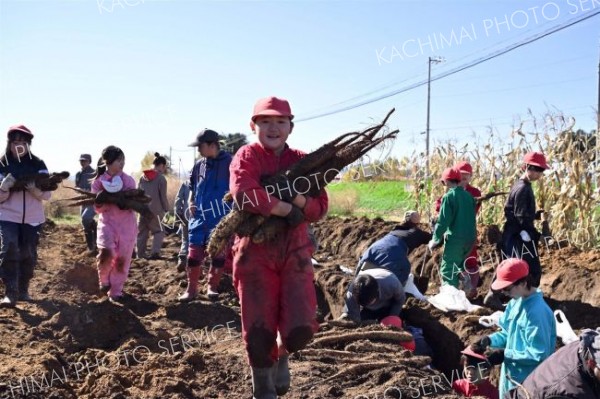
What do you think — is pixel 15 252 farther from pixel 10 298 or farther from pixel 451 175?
pixel 451 175

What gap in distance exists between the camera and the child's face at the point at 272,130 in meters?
3.68

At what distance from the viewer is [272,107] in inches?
144

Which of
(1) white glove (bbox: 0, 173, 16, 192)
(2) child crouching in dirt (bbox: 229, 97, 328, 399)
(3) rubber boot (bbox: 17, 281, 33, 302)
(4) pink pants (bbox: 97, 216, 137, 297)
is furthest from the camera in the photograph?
(3) rubber boot (bbox: 17, 281, 33, 302)

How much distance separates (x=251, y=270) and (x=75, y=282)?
6.35 metres

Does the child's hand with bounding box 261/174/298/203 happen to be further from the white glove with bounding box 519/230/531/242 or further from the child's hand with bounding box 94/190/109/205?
the white glove with bounding box 519/230/531/242

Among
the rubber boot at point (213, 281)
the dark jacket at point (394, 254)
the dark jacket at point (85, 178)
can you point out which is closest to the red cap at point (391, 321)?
the dark jacket at point (394, 254)

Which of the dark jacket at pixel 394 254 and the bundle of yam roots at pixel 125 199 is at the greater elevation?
the bundle of yam roots at pixel 125 199

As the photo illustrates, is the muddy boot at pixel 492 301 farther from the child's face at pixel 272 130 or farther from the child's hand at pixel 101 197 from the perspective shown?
the child's face at pixel 272 130

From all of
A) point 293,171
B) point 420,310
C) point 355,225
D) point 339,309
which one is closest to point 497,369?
point 420,310

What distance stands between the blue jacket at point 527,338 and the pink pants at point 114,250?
4341mm

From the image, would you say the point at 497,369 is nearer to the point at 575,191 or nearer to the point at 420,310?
the point at 420,310

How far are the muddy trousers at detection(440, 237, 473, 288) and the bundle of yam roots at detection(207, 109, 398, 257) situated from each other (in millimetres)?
4266

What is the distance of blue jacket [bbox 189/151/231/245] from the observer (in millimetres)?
6945

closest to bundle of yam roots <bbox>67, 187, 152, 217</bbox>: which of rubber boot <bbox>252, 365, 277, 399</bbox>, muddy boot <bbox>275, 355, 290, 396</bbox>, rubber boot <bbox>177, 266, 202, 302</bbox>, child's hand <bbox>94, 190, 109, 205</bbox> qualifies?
child's hand <bbox>94, 190, 109, 205</bbox>
